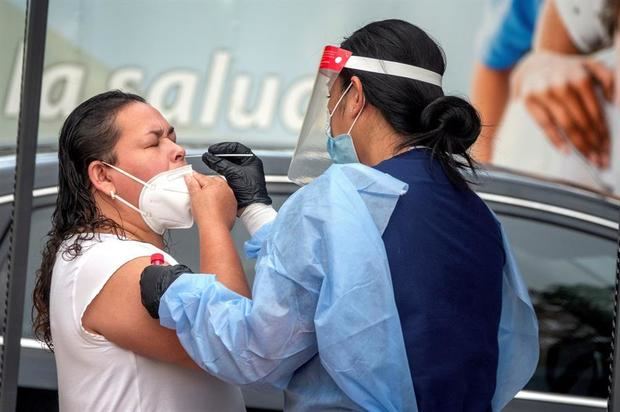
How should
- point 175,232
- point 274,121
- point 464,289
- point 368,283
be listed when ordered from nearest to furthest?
point 368,283 → point 464,289 → point 175,232 → point 274,121

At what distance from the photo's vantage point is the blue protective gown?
189cm

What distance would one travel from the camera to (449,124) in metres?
2.07

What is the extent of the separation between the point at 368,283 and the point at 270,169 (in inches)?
61.3

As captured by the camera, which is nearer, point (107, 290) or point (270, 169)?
point (107, 290)

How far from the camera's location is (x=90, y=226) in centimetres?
225

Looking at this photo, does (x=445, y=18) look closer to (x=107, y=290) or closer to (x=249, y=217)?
(x=249, y=217)

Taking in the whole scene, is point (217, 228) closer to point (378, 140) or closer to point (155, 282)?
point (155, 282)

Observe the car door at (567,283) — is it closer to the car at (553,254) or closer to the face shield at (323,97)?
the car at (553,254)

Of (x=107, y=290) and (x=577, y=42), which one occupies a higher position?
(x=577, y=42)

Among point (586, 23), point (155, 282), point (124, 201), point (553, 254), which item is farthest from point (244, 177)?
point (586, 23)

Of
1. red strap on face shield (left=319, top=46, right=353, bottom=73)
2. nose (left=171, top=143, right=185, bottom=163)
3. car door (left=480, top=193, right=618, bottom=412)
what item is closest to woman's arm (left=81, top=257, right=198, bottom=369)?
nose (left=171, top=143, right=185, bottom=163)

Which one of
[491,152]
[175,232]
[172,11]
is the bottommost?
[175,232]

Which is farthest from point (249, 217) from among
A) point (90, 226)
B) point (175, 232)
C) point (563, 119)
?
point (563, 119)

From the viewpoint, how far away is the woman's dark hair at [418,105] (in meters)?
2.05
